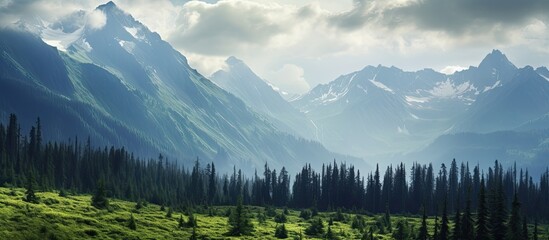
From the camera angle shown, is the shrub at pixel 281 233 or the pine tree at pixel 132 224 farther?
the shrub at pixel 281 233

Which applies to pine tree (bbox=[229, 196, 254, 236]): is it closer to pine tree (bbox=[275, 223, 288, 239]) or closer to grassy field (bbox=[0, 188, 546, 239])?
grassy field (bbox=[0, 188, 546, 239])

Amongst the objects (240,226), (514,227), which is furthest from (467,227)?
(240,226)

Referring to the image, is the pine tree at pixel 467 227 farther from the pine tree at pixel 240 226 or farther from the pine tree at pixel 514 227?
the pine tree at pixel 240 226

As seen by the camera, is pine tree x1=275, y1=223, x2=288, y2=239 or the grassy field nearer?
the grassy field

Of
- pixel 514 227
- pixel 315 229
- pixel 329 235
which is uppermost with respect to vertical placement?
pixel 514 227

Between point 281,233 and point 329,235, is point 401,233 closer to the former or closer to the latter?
point 329,235

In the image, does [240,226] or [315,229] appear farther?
[315,229]

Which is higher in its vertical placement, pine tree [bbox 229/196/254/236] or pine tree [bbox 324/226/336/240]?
pine tree [bbox 229/196/254/236]

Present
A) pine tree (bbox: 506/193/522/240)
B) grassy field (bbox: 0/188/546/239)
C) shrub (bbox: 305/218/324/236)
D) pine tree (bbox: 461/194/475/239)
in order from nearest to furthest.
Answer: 1. grassy field (bbox: 0/188/546/239)
2. pine tree (bbox: 506/193/522/240)
3. pine tree (bbox: 461/194/475/239)
4. shrub (bbox: 305/218/324/236)

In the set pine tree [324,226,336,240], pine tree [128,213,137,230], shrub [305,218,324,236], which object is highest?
pine tree [128,213,137,230]

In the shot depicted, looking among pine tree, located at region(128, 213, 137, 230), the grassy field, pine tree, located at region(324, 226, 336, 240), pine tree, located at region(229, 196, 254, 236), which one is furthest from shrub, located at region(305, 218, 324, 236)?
pine tree, located at region(128, 213, 137, 230)

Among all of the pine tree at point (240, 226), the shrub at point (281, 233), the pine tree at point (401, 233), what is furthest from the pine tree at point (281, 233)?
the pine tree at point (401, 233)

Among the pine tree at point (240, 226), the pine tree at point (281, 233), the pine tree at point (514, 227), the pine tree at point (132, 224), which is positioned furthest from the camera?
the pine tree at point (281, 233)

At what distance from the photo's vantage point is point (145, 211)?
125 m
